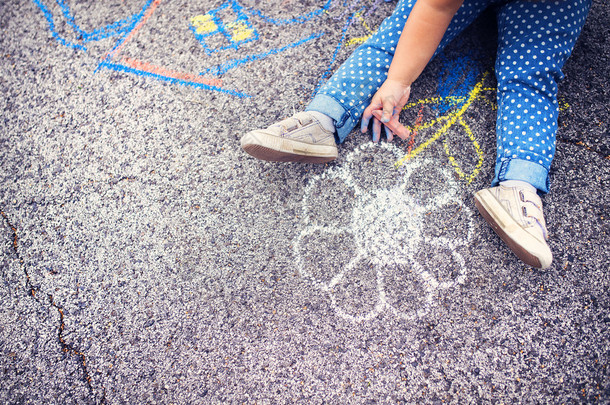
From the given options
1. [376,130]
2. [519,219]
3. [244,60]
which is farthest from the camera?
[244,60]

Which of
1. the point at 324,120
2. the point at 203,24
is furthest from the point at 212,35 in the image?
the point at 324,120

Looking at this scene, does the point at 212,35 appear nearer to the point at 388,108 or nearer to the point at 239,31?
the point at 239,31

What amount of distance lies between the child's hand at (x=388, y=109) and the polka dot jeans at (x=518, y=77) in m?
0.04

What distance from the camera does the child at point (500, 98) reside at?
4.10ft

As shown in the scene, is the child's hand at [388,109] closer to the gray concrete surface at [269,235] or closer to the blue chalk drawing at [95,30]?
the gray concrete surface at [269,235]

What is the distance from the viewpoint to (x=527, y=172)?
1.28 m

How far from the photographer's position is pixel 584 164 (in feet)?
4.78

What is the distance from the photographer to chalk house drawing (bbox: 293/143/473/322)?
1.37m

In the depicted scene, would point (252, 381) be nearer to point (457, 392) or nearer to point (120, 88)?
point (457, 392)

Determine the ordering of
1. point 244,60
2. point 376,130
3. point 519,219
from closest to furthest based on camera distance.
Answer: point 519,219
point 376,130
point 244,60

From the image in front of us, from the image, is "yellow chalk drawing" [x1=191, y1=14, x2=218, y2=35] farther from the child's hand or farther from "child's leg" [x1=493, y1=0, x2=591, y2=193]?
"child's leg" [x1=493, y1=0, x2=591, y2=193]

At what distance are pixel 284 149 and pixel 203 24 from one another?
2.87 feet

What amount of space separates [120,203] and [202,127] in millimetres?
460

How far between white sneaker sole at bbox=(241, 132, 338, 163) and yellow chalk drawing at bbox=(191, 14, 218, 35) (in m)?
0.77
